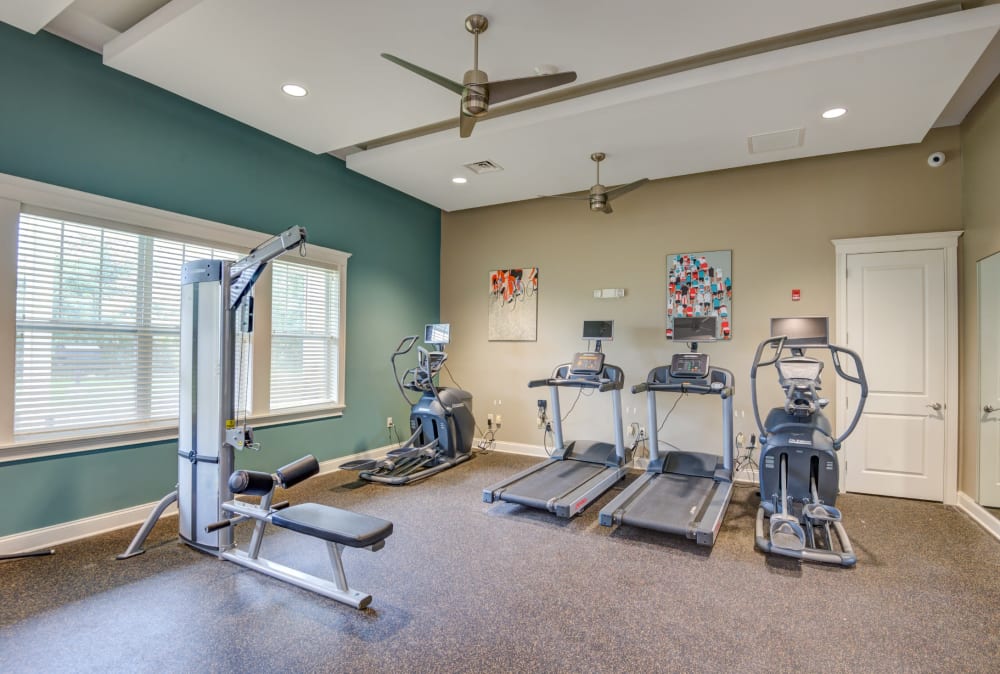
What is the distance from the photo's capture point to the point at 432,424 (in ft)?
18.9

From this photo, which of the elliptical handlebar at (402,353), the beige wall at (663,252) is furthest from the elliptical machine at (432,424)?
the beige wall at (663,252)

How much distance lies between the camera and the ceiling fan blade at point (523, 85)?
2768 mm

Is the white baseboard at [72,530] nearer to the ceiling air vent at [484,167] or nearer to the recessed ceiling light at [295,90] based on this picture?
the recessed ceiling light at [295,90]

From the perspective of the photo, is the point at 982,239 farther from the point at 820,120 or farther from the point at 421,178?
the point at 421,178

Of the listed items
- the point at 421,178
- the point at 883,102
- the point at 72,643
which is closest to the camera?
the point at 72,643

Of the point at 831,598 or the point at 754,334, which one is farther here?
the point at 754,334

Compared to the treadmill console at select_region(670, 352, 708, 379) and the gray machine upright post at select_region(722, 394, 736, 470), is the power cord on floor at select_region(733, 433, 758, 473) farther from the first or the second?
the treadmill console at select_region(670, 352, 708, 379)

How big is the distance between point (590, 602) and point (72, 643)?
254cm

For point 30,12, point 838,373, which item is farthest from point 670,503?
point 30,12

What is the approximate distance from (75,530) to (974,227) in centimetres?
741

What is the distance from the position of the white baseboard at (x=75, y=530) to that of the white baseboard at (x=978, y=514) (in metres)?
6.38

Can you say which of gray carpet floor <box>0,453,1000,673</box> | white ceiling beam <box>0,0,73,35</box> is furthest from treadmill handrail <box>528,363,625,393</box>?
white ceiling beam <box>0,0,73,35</box>

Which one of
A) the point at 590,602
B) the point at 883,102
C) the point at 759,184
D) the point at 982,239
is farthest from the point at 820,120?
the point at 590,602

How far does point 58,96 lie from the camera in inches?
136
